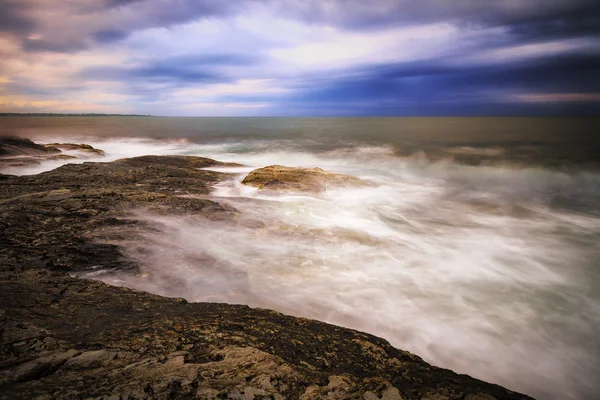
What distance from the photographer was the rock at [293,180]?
10.9 m

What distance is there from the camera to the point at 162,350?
244 centimetres

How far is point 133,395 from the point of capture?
1.86 m

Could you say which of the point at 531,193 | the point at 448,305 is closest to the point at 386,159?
the point at 531,193

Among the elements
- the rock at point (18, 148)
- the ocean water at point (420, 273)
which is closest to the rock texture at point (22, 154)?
the rock at point (18, 148)

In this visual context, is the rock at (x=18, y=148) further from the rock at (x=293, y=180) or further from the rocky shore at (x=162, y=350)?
the rocky shore at (x=162, y=350)

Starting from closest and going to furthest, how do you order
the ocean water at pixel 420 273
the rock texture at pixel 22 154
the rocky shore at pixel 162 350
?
the rocky shore at pixel 162 350, the ocean water at pixel 420 273, the rock texture at pixel 22 154

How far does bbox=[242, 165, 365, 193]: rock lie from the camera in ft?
35.7

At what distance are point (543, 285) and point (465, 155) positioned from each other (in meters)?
21.8

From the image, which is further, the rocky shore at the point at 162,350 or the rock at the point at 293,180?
the rock at the point at 293,180

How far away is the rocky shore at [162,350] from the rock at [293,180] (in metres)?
6.69

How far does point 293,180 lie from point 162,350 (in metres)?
9.09

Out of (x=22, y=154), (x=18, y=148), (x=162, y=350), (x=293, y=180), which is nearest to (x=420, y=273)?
(x=162, y=350)

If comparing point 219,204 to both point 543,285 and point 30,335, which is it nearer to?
point 30,335

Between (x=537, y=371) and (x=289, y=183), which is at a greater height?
(x=289, y=183)
